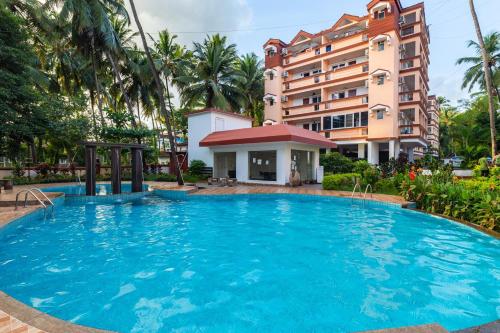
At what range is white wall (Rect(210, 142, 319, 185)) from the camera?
51.7 ft

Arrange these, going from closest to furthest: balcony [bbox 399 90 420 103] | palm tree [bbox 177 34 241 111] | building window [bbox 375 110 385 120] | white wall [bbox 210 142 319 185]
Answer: white wall [bbox 210 142 319 185], building window [bbox 375 110 385 120], balcony [bbox 399 90 420 103], palm tree [bbox 177 34 241 111]

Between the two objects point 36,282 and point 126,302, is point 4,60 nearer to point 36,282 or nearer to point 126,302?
point 36,282

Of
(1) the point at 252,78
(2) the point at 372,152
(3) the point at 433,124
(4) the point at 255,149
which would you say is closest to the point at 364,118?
(2) the point at 372,152

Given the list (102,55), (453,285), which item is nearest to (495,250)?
(453,285)

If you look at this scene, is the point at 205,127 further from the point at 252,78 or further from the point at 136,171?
the point at 252,78

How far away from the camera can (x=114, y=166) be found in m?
12.6

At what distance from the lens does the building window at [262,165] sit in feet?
54.9

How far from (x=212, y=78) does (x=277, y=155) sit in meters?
14.9

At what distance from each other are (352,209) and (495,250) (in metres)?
4.69

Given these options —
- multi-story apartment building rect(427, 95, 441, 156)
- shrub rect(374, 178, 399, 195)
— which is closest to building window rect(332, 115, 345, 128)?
shrub rect(374, 178, 399, 195)

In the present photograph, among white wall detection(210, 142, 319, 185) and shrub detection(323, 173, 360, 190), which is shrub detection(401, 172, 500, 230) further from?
white wall detection(210, 142, 319, 185)

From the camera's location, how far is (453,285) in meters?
4.27

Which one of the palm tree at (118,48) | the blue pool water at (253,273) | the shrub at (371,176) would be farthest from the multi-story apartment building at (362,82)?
the blue pool water at (253,273)

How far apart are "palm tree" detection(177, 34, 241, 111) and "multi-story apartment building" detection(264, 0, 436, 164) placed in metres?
5.49
